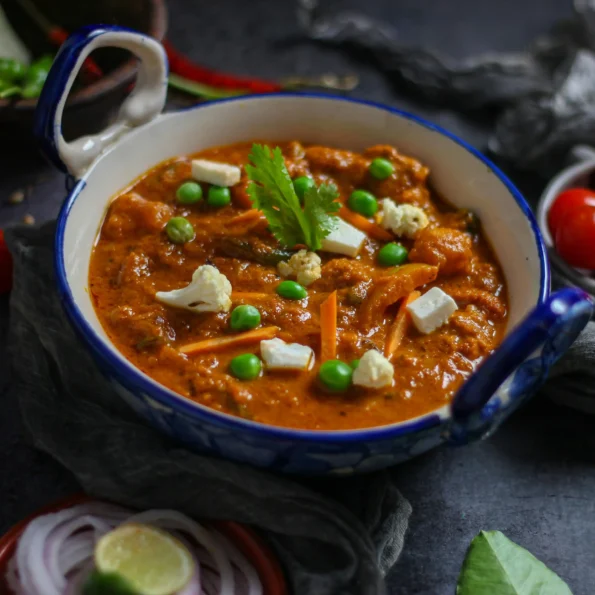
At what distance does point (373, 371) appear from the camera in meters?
2.93

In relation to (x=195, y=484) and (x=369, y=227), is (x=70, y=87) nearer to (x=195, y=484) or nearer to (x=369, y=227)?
(x=369, y=227)

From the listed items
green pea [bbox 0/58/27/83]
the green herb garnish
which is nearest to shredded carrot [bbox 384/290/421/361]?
the green herb garnish

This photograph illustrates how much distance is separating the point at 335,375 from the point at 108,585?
1.08 m

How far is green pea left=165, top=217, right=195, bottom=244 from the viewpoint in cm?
352

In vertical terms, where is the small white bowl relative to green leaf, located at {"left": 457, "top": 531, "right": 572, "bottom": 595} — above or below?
above

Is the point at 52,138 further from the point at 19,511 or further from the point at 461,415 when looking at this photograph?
the point at 461,415

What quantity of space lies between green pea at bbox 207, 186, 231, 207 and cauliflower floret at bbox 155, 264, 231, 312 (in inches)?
22.3

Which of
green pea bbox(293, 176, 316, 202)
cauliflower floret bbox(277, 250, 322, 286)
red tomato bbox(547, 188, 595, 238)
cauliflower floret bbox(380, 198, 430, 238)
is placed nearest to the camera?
cauliflower floret bbox(277, 250, 322, 286)

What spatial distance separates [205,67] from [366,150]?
1.93 m

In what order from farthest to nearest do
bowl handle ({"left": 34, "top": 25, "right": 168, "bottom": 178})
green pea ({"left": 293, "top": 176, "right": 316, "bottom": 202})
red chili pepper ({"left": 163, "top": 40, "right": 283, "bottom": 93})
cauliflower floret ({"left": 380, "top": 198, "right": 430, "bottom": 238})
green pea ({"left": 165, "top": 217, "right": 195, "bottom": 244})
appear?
red chili pepper ({"left": 163, "top": 40, "right": 283, "bottom": 93}) → green pea ({"left": 293, "top": 176, "right": 316, "bottom": 202}) → cauliflower floret ({"left": 380, "top": 198, "right": 430, "bottom": 238}) → green pea ({"left": 165, "top": 217, "right": 195, "bottom": 244}) → bowl handle ({"left": 34, "top": 25, "right": 168, "bottom": 178})

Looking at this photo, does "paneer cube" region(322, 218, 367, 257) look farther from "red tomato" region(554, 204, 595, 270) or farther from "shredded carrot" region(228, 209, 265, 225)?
"red tomato" region(554, 204, 595, 270)

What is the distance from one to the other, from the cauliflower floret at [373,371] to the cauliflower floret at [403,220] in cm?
86

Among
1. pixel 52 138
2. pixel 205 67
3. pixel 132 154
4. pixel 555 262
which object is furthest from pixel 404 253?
pixel 205 67

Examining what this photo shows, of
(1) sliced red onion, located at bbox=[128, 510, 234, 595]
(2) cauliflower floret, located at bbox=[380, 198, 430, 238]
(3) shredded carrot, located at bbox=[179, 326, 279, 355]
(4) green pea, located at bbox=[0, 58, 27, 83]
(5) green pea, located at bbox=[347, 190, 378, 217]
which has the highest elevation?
(2) cauliflower floret, located at bbox=[380, 198, 430, 238]
